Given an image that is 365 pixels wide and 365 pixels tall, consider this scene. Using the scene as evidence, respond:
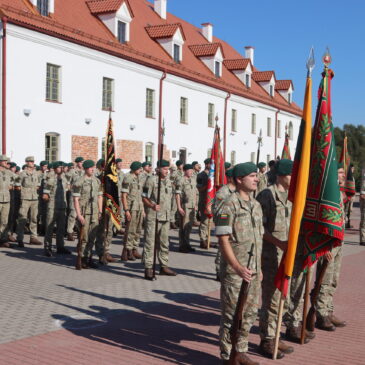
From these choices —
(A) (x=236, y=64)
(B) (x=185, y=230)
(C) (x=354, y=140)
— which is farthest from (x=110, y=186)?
(C) (x=354, y=140)

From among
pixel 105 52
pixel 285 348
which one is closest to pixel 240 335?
pixel 285 348

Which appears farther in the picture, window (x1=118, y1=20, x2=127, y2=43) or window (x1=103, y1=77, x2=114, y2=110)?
window (x1=118, y1=20, x2=127, y2=43)

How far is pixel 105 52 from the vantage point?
23.3 m

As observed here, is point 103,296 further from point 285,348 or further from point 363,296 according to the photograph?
point 363,296

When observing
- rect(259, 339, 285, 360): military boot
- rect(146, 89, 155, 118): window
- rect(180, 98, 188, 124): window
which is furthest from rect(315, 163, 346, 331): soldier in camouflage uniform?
rect(180, 98, 188, 124): window

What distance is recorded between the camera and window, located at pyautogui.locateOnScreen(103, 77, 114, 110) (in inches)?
932

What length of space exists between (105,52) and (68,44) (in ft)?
7.72

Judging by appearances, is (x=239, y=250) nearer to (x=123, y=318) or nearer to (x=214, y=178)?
(x=123, y=318)

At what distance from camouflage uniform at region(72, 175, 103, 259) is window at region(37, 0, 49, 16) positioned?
507 inches

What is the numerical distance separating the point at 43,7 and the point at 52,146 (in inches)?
225

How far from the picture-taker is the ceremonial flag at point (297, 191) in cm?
559

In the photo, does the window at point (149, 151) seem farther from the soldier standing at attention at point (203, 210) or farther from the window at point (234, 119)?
the soldier standing at attention at point (203, 210)

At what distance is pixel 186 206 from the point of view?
45.4 feet

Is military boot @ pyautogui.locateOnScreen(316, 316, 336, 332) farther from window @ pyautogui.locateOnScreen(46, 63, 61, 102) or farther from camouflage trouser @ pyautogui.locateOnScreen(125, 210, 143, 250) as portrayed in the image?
window @ pyautogui.locateOnScreen(46, 63, 61, 102)
